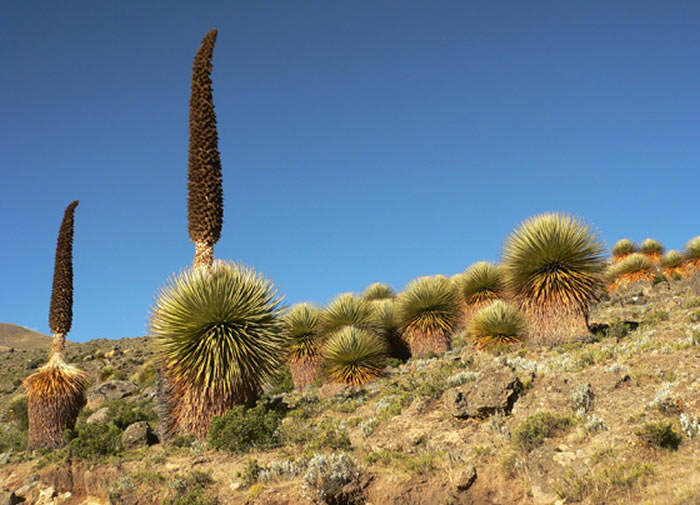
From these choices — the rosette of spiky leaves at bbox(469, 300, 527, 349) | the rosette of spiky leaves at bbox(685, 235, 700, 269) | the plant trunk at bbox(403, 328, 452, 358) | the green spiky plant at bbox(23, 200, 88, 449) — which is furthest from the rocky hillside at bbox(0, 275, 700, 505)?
the rosette of spiky leaves at bbox(685, 235, 700, 269)

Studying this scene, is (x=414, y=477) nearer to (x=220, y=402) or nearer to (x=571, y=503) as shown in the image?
(x=571, y=503)

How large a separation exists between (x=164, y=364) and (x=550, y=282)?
10544mm

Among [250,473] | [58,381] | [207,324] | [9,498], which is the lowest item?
[9,498]

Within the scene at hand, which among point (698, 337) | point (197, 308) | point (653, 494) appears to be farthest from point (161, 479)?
point (698, 337)

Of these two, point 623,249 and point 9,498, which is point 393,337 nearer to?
point 9,498

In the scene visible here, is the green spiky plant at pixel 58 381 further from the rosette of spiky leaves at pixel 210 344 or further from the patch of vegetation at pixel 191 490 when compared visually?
the patch of vegetation at pixel 191 490

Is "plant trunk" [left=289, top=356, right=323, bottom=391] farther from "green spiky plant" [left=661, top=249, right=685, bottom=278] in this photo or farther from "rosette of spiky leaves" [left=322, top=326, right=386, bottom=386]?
"green spiky plant" [left=661, top=249, right=685, bottom=278]

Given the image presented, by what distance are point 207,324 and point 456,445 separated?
5993mm

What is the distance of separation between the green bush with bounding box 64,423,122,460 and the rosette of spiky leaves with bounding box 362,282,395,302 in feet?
59.4

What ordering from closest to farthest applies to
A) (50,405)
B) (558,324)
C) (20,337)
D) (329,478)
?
(329,478) < (558,324) < (50,405) < (20,337)

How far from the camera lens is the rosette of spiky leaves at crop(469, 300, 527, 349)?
1630 cm

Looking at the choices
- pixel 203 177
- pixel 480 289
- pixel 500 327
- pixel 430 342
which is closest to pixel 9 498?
pixel 203 177

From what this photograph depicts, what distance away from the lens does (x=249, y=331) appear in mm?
11969

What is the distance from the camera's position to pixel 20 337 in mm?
97875
